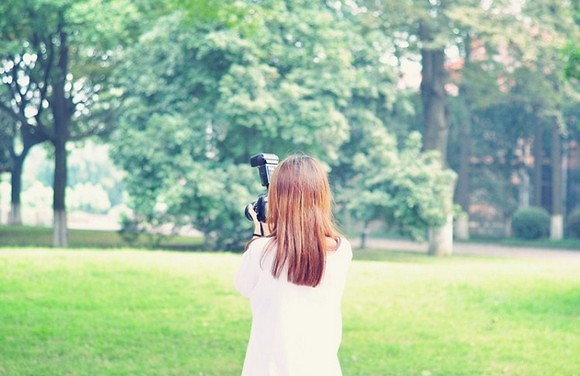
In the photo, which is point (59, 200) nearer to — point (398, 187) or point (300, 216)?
point (398, 187)

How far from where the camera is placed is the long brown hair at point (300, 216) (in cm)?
334

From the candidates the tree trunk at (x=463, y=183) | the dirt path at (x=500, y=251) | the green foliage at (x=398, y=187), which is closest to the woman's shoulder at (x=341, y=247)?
the green foliage at (x=398, y=187)

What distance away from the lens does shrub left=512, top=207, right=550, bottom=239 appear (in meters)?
36.4

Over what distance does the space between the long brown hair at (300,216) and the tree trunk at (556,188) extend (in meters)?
34.8

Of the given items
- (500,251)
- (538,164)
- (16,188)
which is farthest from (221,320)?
(16,188)

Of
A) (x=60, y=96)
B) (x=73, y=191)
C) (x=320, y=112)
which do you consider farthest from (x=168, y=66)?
(x=73, y=191)

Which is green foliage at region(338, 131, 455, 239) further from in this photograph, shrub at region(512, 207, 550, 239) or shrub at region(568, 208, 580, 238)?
shrub at region(568, 208, 580, 238)

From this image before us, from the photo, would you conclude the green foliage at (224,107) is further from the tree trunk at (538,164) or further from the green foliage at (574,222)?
the tree trunk at (538,164)

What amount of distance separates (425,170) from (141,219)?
25.8 feet

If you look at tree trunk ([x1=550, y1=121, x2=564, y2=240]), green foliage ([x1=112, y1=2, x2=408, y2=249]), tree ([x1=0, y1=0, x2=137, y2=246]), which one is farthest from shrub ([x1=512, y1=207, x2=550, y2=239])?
tree ([x1=0, y1=0, x2=137, y2=246])

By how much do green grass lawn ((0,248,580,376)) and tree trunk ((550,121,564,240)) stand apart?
73.8ft

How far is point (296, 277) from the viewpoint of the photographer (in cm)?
334

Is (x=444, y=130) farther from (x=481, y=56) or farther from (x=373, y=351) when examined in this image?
(x=373, y=351)

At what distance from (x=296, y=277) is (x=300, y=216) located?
0.73 feet
